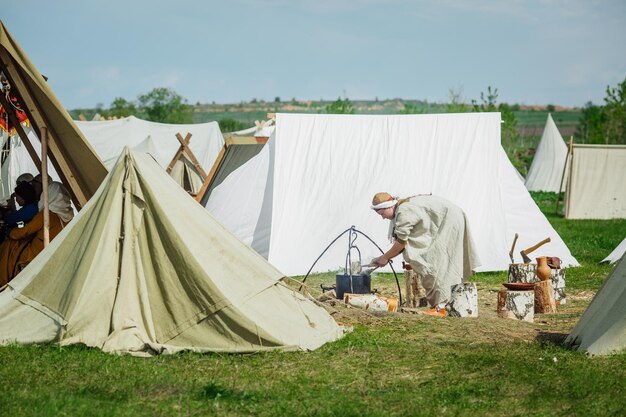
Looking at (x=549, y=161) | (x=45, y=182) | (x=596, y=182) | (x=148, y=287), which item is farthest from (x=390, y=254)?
(x=549, y=161)

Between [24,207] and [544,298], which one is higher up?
[24,207]

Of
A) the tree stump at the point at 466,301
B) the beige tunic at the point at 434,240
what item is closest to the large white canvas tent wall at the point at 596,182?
the beige tunic at the point at 434,240

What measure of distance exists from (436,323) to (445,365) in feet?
4.19

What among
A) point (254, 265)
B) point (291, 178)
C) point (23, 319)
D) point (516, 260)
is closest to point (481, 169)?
point (516, 260)

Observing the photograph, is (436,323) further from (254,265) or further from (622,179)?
(622,179)

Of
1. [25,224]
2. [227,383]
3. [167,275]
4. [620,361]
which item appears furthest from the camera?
[25,224]

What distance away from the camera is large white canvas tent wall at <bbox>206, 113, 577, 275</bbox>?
10.1 meters

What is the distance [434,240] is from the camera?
7410 millimetres

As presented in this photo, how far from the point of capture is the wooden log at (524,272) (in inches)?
308

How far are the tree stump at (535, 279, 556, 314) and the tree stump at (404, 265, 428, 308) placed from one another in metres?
0.99

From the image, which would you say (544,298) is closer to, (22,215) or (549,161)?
(22,215)

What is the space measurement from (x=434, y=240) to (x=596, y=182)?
12312 mm

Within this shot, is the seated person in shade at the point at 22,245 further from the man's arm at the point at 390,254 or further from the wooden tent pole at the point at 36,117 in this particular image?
the man's arm at the point at 390,254

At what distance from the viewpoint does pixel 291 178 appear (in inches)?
404
